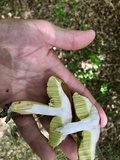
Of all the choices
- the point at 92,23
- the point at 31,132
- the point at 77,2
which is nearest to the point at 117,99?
the point at 92,23

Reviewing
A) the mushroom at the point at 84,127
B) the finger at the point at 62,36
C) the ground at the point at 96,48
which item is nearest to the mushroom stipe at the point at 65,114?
the mushroom at the point at 84,127

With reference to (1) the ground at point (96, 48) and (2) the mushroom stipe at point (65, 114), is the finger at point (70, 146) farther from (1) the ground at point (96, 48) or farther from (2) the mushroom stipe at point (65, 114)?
(1) the ground at point (96, 48)

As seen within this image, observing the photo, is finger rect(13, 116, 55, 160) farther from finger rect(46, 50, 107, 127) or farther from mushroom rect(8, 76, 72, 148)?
finger rect(46, 50, 107, 127)

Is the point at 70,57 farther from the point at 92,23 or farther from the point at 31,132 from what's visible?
the point at 31,132

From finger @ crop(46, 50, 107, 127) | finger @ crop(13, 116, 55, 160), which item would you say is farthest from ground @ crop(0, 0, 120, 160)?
finger @ crop(13, 116, 55, 160)

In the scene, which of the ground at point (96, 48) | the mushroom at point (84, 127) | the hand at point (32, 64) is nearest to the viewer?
the mushroom at point (84, 127)

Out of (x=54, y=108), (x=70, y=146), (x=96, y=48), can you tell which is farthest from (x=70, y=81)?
(x=96, y=48)
